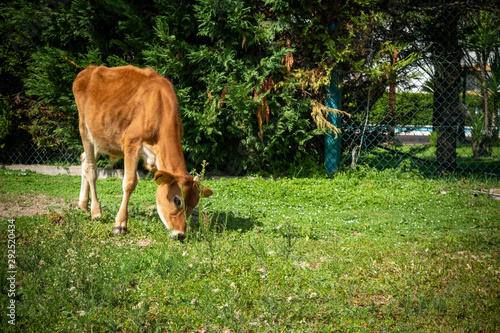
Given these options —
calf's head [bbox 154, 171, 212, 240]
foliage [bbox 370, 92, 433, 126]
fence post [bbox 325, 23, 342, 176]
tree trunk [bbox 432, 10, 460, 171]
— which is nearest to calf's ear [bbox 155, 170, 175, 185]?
calf's head [bbox 154, 171, 212, 240]

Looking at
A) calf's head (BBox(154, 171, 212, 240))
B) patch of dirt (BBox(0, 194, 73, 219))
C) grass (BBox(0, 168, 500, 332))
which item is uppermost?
calf's head (BBox(154, 171, 212, 240))

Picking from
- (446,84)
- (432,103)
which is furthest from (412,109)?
(446,84)

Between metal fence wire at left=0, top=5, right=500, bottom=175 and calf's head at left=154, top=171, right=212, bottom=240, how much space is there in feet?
15.3

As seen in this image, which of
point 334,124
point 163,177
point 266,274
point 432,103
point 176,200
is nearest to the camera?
point 266,274

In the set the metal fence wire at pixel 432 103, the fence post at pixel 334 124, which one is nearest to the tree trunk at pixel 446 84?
the metal fence wire at pixel 432 103

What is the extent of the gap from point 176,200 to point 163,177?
0.32 m

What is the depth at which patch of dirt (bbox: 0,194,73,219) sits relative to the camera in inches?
235

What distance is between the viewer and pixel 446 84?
8148mm

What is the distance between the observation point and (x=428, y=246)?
14.3ft

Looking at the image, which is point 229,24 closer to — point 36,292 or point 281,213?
point 281,213

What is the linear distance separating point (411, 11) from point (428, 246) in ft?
19.2

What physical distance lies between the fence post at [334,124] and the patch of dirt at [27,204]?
17.0ft

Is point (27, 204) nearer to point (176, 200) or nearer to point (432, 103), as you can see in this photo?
point (176, 200)

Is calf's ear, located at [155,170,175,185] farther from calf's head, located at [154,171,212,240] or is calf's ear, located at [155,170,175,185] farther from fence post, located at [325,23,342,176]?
fence post, located at [325,23,342,176]
